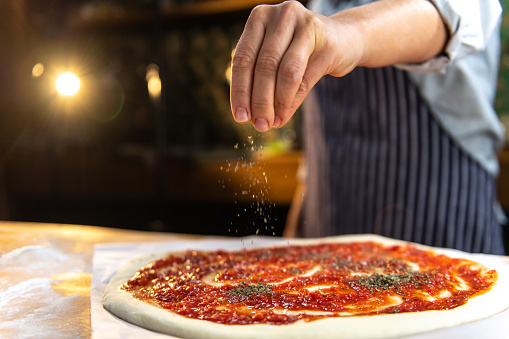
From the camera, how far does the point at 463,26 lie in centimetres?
144

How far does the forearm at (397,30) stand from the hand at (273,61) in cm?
22

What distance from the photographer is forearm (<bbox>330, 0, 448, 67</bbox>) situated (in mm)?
1303

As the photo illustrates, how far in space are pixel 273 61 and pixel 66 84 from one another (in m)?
1.10

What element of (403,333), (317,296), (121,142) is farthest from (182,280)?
(121,142)

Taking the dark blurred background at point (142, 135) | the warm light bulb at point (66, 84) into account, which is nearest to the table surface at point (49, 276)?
the warm light bulb at point (66, 84)

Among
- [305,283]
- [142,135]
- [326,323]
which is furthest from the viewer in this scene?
[142,135]

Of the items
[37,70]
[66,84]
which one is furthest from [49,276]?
[37,70]

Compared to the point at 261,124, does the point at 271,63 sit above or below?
above

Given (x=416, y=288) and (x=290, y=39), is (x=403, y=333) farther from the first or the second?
(x=290, y=39)

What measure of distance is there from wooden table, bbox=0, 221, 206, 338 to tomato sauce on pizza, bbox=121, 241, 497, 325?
0.60 ft

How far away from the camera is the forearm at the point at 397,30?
51.3 inches

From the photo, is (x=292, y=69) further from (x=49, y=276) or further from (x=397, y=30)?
(x=49, y=276)

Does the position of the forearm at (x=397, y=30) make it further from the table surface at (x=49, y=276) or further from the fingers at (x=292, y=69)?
the table surface at (x=49, y=276)

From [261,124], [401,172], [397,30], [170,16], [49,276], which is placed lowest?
[49,276]
